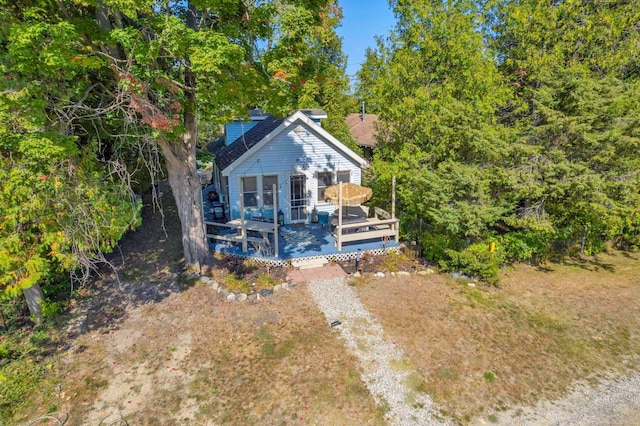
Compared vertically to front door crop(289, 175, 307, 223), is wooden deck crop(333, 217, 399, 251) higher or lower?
lower

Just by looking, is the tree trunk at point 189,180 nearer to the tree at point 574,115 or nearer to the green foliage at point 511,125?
the green foliage at point 511,125

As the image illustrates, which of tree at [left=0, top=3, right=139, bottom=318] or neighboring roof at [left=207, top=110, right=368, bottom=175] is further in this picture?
neighboring roof at [left=207, top=110, right=368, bottom=175]

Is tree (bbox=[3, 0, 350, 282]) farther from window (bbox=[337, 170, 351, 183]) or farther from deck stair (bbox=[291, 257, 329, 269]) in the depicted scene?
window (bbox=[337, 170, 351, 183])

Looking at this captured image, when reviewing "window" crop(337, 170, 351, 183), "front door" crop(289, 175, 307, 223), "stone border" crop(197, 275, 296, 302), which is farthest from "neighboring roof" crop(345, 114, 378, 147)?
"stone border" crop(197, 275, 296, 302)

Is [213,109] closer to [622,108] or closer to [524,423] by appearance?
[524,423]

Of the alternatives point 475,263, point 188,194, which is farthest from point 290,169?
point 475,263

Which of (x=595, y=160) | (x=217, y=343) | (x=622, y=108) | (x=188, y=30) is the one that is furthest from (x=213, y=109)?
(x=622, y=108)
